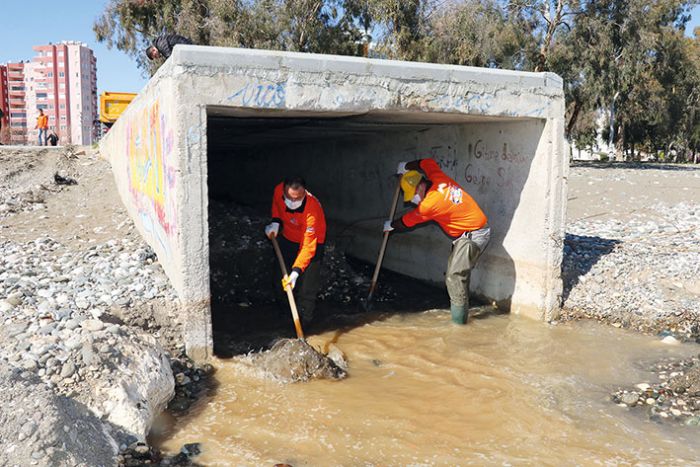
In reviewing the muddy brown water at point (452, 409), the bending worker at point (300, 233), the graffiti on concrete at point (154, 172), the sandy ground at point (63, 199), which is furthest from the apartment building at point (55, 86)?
the muddy brown water at point (452, 409)

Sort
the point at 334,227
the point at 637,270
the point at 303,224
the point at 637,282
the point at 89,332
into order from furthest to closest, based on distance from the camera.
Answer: the point at 334,227 → the point at 637,270 → the point at 637,282 → the point at 303,224 → the point at 89,332

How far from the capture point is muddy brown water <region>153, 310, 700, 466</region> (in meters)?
4.05

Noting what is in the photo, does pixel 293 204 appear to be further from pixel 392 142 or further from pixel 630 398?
pixel 630 398

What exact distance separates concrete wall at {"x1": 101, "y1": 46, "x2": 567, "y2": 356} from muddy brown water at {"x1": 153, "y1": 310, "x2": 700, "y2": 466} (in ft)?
3.16

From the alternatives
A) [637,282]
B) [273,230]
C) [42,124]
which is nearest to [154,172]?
[273,230]

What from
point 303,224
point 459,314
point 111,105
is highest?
point 111,105

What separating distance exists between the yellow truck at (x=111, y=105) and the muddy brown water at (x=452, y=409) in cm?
1268

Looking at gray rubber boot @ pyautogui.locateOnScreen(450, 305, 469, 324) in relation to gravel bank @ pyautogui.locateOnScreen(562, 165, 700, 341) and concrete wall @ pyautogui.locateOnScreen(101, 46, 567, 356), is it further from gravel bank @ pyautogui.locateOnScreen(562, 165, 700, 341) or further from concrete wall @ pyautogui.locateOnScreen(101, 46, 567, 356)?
gravel bank @ pyautogui.locateOnScreen(562, 165, 700, 341)

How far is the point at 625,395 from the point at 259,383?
305 cm

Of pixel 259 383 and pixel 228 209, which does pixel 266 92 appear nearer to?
pixel 259 383

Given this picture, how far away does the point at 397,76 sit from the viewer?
234 inches

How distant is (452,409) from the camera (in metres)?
4.78

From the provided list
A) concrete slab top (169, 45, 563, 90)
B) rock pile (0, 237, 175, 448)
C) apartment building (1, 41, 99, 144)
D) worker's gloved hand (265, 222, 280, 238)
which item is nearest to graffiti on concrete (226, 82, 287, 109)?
concrete slab top (169, 45, 563, 90)

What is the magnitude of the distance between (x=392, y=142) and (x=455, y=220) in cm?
267
